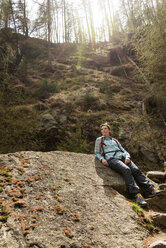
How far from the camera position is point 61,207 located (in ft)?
7.69

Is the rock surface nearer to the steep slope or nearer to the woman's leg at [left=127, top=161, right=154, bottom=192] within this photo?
the woman's leg at [left=127, top=161, right=154, bottom=192]

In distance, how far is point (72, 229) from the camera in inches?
80.3

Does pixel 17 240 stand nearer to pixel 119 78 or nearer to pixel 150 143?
pixel 150 143

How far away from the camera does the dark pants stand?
10.6ft

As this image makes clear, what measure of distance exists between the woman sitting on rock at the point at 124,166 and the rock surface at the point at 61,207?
196 millimetres

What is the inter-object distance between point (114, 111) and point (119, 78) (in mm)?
5904

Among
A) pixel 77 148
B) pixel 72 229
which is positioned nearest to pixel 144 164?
pixel 77 148

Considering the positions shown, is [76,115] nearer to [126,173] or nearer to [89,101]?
[89,101]

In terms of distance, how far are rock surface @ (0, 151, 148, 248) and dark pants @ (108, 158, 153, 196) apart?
152 mm

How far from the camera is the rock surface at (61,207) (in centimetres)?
184

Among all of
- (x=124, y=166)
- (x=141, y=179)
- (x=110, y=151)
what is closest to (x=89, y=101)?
(x=110, y=151)

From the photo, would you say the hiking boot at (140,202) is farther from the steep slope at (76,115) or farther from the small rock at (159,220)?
the steep slope at (76,115)

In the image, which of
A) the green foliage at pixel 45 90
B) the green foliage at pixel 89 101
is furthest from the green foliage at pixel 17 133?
the green foliage at pixel 45 90

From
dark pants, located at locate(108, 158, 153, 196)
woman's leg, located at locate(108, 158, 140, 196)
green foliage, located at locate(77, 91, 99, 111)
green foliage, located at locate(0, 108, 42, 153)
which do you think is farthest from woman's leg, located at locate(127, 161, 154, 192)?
green foliage, located at locate(77, 91, 99, 111)
